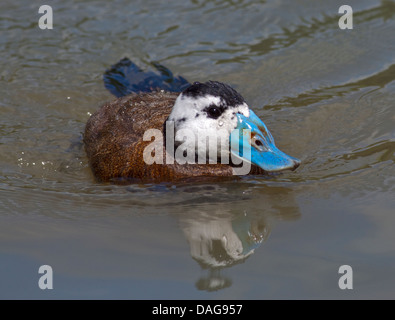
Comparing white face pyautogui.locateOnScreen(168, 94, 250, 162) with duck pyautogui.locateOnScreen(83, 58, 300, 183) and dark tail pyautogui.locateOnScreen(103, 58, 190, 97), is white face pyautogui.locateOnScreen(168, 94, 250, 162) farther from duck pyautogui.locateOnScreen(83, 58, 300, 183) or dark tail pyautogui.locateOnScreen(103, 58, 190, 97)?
dark tail pyautogui.locateOnScreen(103, 58, 190, 97)

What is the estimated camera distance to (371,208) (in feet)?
15.7

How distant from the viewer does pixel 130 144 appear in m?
5.54

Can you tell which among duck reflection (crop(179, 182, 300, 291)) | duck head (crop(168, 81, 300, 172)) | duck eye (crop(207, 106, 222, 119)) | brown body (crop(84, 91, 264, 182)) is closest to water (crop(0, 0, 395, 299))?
duck reflection (crop(179, 182, 300, 291))

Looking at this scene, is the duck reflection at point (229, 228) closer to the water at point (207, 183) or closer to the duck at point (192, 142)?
the water at point (207, 183)

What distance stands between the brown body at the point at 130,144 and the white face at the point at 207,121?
0.20 meters

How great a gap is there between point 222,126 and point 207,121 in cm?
13

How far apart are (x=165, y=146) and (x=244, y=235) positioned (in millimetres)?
1317

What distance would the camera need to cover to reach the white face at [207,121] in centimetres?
525

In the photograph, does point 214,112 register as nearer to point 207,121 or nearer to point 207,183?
point 207,121

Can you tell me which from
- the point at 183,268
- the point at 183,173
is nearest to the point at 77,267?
the point at 183,268

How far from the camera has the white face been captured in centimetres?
525

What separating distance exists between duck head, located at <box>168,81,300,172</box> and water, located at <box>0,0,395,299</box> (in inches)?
10.1

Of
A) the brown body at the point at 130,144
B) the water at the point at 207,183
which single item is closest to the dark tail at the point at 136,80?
the water at the point at 207,183

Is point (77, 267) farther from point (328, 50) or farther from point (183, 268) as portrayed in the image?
point (328, 50)
